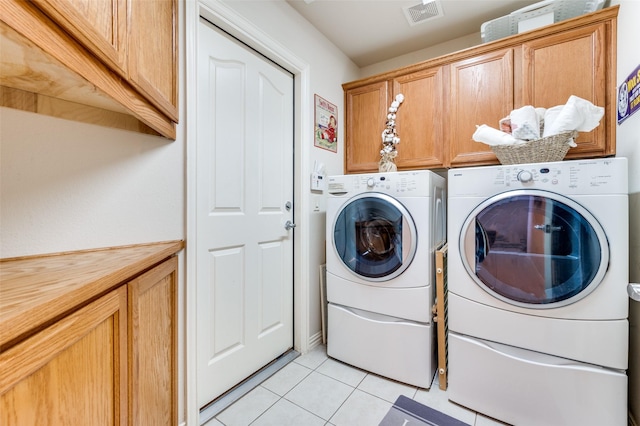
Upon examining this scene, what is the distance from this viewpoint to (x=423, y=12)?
1.84 meters

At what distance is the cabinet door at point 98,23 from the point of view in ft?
1.60

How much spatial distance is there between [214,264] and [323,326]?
1044 mm

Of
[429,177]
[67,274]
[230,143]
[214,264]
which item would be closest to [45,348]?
[67,274]

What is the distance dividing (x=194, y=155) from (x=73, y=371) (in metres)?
0.95

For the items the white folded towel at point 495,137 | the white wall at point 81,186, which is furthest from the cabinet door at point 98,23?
the white folded towel at point 495,137

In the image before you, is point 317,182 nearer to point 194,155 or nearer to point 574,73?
point 194,155

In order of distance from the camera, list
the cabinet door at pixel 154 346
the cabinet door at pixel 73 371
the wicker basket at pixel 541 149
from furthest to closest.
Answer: the wicker basket at pixel 541 149, the cabinet door at pixel 154 346, the cabinet door at pixel 73 371

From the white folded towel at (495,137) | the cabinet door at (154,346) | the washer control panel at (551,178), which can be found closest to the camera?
the cabinet door at (154,346)

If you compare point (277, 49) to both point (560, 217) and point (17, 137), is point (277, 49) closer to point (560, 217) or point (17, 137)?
point (17, 137)

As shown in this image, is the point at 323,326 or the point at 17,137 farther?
the point at 323,326

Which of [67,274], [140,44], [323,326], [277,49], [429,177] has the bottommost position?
[323,326]

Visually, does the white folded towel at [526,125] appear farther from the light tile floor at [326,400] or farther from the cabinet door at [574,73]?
the light tile floor at [326,400]

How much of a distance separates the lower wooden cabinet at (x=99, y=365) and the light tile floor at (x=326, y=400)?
50cm

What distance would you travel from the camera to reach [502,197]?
1.27 m
